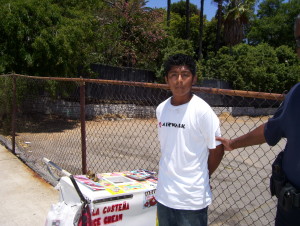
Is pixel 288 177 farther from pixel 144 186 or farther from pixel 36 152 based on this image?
pixel 36 152

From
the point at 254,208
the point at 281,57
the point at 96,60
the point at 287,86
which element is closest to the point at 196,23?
the point at 281,57

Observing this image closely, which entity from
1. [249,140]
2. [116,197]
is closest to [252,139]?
[249,140]

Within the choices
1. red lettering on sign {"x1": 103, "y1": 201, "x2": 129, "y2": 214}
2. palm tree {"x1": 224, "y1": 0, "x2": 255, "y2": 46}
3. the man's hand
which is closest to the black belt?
the man's hand

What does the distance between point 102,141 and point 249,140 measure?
8417 millimetres

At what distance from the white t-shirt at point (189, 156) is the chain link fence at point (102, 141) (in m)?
0.44

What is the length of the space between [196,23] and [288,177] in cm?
3468

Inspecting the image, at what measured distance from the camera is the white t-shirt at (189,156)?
2055mm

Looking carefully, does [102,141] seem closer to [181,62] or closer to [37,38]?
[37,38]

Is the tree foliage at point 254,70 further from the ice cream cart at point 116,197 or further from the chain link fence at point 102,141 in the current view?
the ice cream cart at point 116,197

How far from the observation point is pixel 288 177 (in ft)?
5.29

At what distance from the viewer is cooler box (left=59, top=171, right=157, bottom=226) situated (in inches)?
88.8

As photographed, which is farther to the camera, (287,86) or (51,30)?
(287,86)

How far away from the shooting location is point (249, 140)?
1.96 m

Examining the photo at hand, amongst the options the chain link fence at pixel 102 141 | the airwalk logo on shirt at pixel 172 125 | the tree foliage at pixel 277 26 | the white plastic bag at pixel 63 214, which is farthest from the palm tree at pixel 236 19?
the white plastic bag at pixel 63 214
